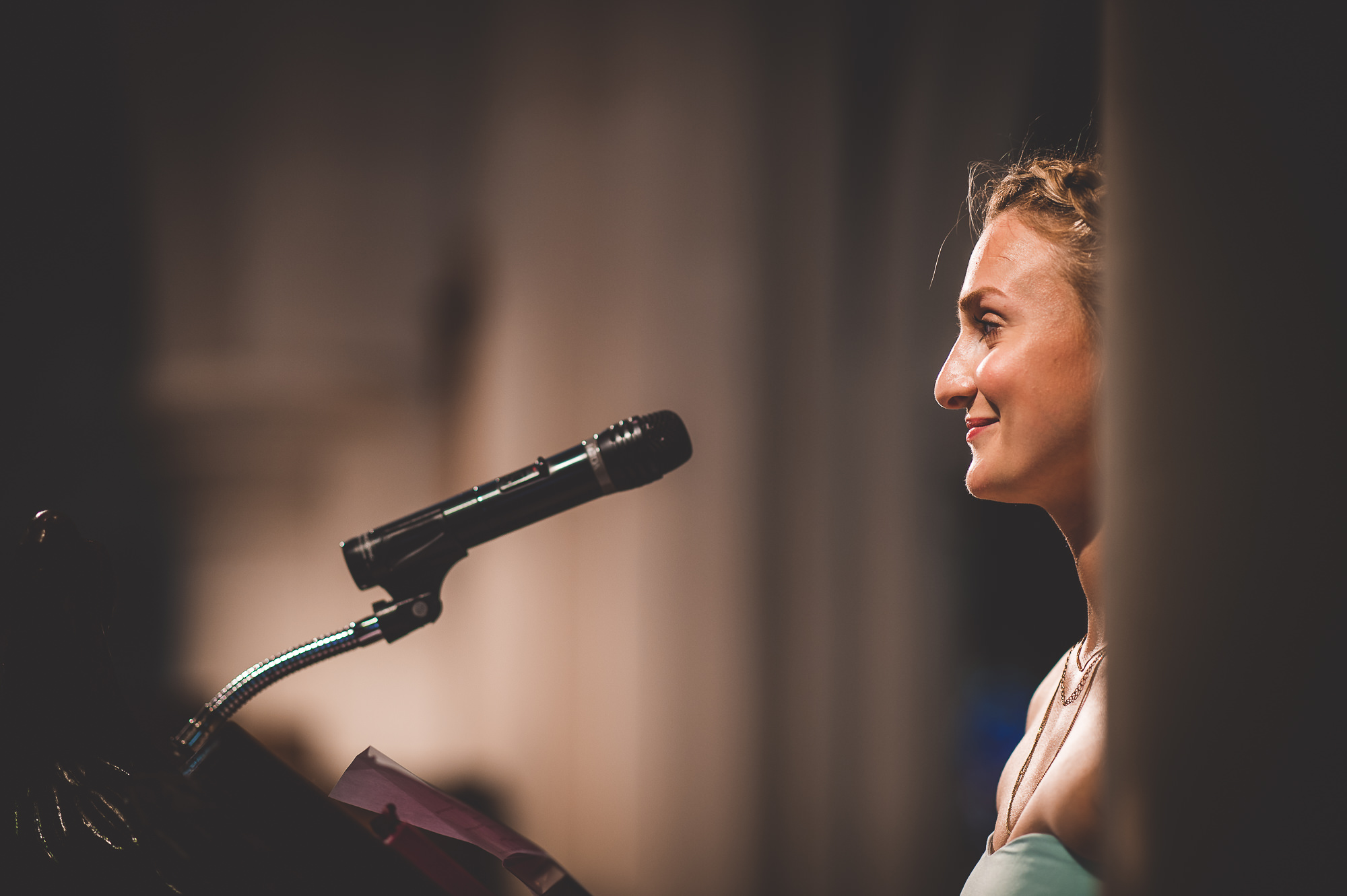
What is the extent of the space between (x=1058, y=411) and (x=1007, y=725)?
1.14 meters

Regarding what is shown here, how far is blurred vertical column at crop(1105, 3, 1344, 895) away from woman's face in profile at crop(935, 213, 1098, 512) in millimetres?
484

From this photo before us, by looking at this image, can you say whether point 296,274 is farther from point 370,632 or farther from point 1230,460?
point 1230,460

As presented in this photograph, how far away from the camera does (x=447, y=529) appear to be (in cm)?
72

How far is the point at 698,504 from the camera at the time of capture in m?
1.92

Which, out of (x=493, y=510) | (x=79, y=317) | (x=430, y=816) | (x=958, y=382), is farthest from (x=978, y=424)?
(x=79, y=317)

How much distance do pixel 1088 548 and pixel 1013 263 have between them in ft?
1.02

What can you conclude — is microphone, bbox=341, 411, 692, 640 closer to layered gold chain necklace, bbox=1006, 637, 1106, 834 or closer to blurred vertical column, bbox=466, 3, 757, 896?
layered gold chain necklace, bbox=1006, 637, 1106, 834

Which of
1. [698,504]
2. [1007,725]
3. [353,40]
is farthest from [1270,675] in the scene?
[353,40]

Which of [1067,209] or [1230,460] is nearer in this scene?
[1230,460]

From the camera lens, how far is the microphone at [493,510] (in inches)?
27.3

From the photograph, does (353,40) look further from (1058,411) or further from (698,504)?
(1058,411)

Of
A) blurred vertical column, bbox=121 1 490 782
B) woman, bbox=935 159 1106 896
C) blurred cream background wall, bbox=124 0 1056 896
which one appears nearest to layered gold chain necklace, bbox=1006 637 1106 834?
woman, bbox=935 159 1106 896

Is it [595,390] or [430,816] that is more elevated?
[595,390]

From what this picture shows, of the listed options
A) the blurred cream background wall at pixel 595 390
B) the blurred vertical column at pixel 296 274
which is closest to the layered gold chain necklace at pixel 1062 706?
the blurred cream background wall at pixel 595 390
